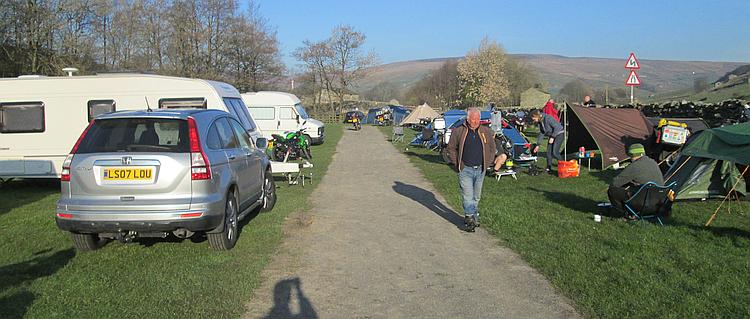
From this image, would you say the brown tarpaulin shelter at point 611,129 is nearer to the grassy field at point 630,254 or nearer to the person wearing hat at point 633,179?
the grassy field at point 630,254

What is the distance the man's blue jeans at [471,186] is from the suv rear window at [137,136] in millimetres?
3812

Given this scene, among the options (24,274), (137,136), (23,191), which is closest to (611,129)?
(137,136)

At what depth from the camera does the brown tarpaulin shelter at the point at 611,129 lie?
14734 mm

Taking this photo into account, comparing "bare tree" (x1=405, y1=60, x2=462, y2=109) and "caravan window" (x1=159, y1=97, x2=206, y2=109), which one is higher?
"bare tree" (x1=405, y1=60, x2=462, y2=109)

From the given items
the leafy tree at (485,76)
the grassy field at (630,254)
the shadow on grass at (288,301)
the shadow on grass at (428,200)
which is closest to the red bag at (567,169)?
the grassy field at (630,254)

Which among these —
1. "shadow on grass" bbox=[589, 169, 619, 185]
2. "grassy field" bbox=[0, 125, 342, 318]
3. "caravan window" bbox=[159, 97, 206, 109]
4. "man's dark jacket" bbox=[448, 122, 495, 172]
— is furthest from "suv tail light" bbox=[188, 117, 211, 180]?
"shadow on grass" bbox=[589, 169, 619, 185]

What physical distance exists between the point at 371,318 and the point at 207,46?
35756mm

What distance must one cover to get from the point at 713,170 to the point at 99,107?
11.9 m

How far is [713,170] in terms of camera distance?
395 inches

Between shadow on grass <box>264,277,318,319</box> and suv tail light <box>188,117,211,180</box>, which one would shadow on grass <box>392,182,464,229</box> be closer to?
shadow on grass <box>264,277,318,319</box>

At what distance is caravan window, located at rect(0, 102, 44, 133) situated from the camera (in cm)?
1260

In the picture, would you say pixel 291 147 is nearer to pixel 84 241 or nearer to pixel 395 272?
pixel 84 241

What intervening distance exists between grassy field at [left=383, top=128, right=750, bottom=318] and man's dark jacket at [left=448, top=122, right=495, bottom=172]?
37.8 inches

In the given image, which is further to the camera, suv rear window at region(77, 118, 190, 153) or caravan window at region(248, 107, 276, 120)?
caravan window at region(248, 107, 276, 120)
